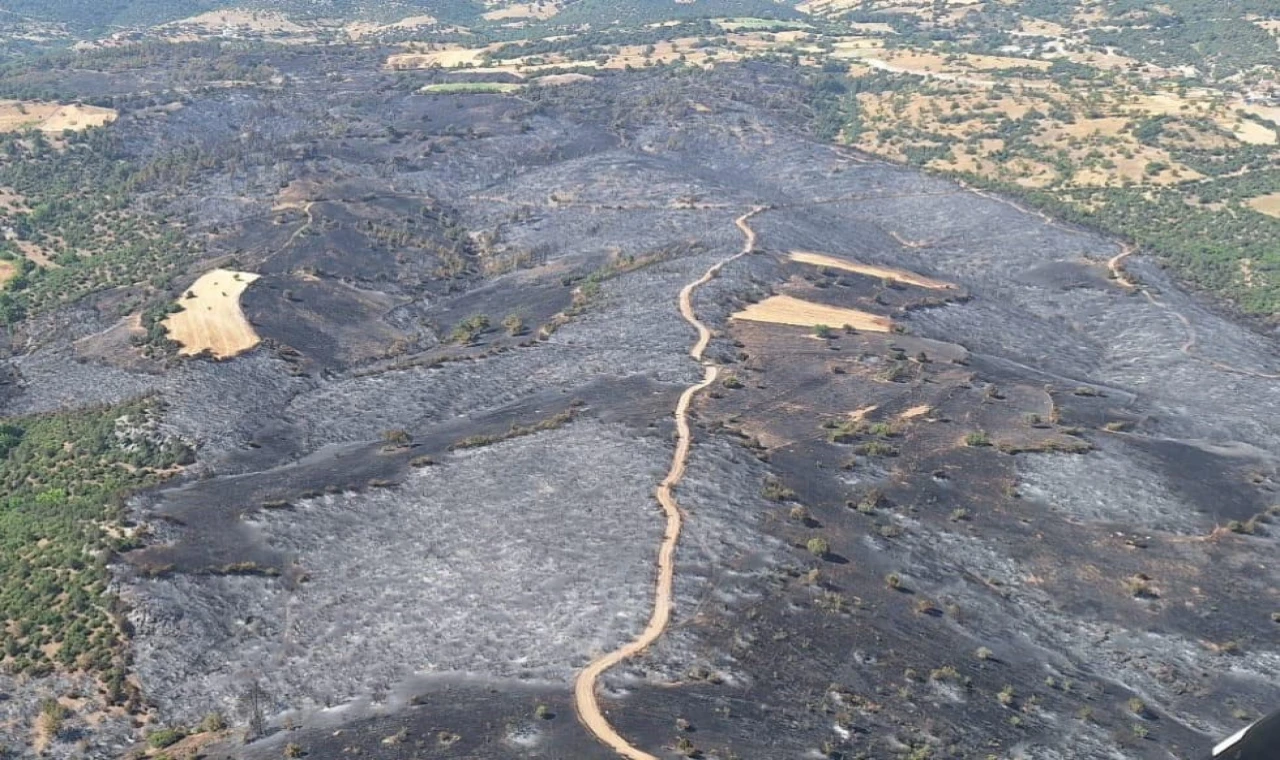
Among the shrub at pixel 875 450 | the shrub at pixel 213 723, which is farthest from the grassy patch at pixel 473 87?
the shrub at pixel 213 723

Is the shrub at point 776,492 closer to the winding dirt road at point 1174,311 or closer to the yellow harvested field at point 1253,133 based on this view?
the winding dirt road at point 1174,311

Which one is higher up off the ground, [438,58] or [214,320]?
[438,58]

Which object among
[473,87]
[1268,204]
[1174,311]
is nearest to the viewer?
[1174,311]

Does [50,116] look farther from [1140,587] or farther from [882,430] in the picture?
[1140,587]

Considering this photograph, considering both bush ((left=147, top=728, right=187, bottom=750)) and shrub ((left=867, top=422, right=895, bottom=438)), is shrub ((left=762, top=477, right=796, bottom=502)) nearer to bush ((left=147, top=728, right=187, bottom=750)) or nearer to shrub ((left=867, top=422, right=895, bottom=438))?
shrub ((left=867, top=422, right=895, bottom=438))

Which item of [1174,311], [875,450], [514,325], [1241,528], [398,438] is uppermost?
[875,450]

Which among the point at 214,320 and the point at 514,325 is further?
the point at 514,325

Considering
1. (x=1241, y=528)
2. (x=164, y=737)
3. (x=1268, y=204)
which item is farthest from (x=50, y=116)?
(x=1268, y=204)
